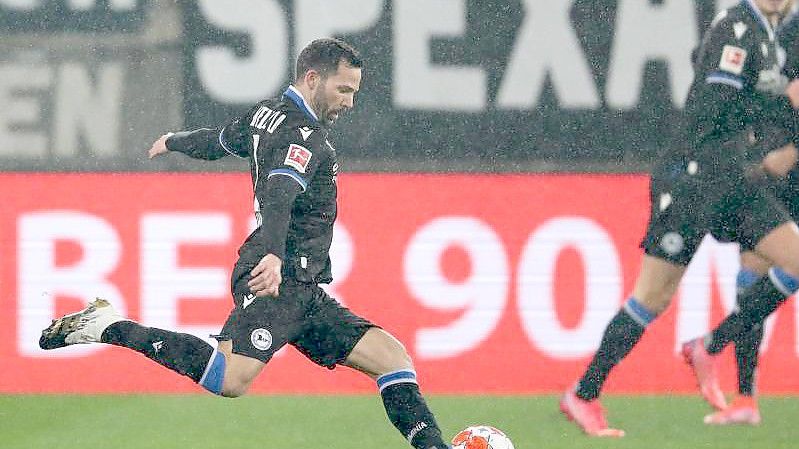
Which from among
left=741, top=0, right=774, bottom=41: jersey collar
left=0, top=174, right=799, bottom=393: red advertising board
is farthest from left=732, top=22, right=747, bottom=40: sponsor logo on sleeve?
left=0, top=174, right=799, bottom=393: red advertising board

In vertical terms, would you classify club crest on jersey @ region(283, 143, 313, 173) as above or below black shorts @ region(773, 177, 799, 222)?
above

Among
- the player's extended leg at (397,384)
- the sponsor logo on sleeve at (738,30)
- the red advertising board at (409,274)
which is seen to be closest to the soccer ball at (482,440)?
the player's extended leg at (397,384)

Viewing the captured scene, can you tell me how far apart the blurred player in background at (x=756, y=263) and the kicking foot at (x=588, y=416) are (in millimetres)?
582

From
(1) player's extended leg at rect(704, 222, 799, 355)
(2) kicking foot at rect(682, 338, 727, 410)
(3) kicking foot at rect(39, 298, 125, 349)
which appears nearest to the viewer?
(3) kicking foot at rect(39, 298, 125, 349)

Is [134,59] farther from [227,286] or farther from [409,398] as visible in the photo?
[409,398]

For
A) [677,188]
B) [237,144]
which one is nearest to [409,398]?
[237,144]

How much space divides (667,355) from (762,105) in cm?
159

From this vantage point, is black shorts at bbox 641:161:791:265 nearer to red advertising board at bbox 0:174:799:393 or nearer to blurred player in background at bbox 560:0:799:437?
blurred player in background at bbox 560:0:799:437

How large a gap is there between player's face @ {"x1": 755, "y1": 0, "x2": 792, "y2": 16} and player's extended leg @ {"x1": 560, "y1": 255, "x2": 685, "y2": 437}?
1093mm

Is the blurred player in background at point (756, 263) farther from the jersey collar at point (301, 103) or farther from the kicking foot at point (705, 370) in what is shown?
the jersey collar at point (301, 103)

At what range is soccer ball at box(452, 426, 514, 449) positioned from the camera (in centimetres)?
512

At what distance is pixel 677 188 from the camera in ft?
20.9

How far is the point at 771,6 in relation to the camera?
248 inches

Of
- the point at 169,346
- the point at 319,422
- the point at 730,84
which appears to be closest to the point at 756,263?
the point at 730,84
